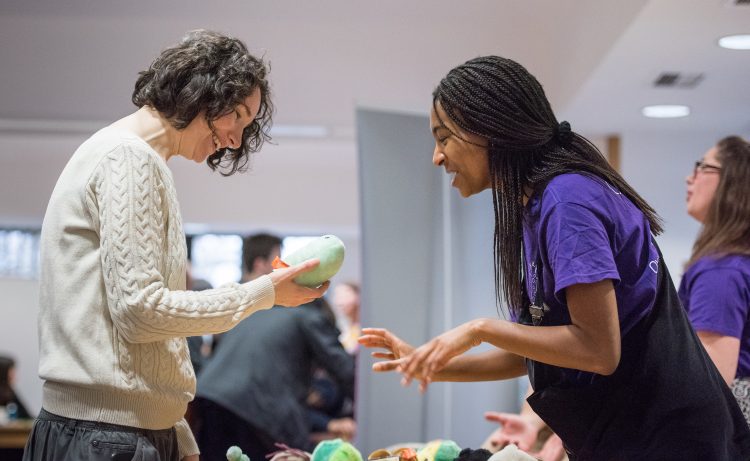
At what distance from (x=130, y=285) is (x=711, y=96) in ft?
12.0

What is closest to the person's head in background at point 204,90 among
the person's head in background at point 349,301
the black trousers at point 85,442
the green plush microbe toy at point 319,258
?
the green plush microbe toy at point 319,258

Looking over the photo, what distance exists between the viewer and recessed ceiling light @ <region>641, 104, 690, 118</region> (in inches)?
182

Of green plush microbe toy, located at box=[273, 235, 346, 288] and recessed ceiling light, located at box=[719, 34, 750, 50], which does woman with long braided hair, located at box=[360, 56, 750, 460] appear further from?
recessed ceiling light, located at box=[719, 34, 750, 50]

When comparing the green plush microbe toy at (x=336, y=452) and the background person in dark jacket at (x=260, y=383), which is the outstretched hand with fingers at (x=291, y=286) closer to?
the green plush microbe toy at (x=336, y=452)

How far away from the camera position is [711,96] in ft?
14.6

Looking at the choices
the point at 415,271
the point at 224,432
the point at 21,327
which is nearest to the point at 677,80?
the point at 415,271

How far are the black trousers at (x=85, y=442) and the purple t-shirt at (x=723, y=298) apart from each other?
51.7 inches

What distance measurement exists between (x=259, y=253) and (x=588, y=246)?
2.73m

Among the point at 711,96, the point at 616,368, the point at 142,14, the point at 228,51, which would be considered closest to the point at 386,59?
the point at 142,14

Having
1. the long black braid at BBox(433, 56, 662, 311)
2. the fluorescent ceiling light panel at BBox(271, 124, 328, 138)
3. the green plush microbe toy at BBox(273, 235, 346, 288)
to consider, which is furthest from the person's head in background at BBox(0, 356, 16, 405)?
the long black braid at BBox(433, 56, 662, 311)

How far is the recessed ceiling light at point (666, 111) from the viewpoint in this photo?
463cm

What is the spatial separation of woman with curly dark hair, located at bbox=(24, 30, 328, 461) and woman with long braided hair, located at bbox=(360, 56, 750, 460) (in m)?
0.36

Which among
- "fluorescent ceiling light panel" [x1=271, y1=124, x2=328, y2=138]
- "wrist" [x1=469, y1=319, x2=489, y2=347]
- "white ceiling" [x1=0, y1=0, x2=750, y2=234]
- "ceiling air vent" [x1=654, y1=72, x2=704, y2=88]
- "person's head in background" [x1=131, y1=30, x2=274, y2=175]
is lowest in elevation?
"wrist" [x1=469, y1=319, x2=489, y2=347]

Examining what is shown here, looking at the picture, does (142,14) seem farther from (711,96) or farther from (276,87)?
(711,96)
